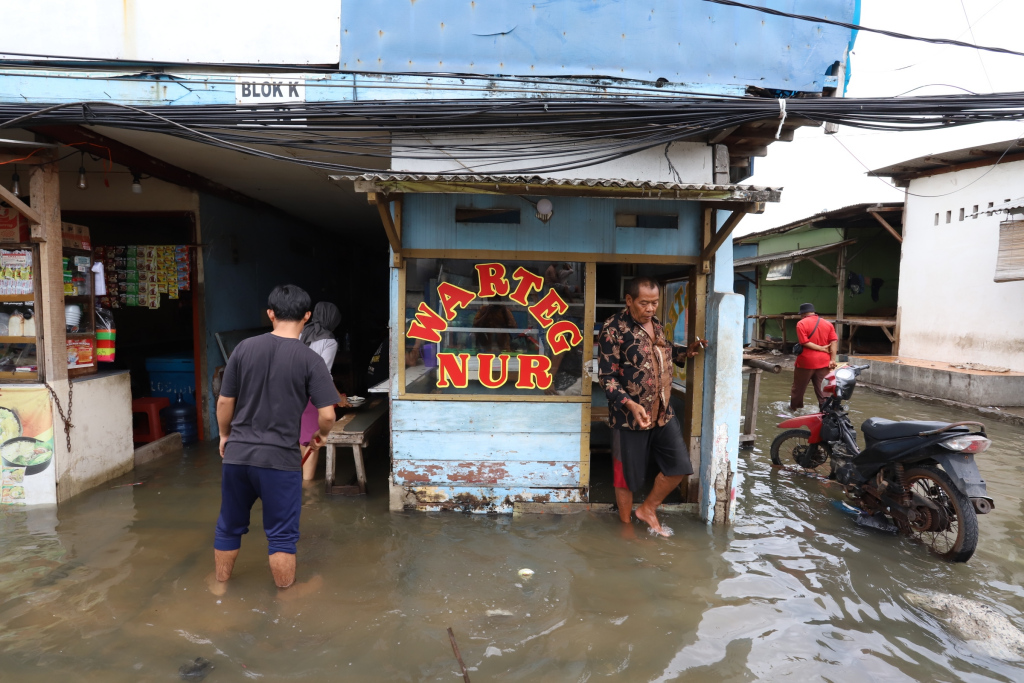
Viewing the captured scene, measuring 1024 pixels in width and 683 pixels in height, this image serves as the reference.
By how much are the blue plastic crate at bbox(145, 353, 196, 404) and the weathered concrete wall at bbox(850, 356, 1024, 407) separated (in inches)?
371

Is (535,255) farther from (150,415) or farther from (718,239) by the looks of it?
(150,415)

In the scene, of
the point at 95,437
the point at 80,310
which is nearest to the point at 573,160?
the point at 80,310

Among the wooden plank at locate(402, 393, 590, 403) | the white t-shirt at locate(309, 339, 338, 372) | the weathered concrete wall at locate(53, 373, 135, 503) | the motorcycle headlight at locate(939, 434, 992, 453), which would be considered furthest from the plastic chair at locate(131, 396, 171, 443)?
the motorcycle headlight at locate(939, 434, 992, 453)

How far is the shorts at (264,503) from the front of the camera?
3078 mm

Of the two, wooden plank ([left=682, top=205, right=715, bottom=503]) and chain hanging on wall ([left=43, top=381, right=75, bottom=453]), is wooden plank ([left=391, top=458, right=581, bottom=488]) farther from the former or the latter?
chain hanging on wall ([left=43, top=381, right=75, bottom=453])

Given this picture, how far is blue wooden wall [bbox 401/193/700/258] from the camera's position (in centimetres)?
447

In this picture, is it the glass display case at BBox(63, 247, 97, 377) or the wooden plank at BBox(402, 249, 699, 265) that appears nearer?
the wooden plank at BBox(402, 249, 699, 265)

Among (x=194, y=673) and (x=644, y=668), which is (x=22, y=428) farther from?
(x=644, y=668)

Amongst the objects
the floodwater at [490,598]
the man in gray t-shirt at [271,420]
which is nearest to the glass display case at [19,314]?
the floodwater at [490,598]

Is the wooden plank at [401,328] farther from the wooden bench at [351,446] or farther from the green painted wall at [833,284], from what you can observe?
the green painted wall at [833,284]

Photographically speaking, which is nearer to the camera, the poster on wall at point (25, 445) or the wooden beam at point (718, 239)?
the wooden beam at point (718, 239)

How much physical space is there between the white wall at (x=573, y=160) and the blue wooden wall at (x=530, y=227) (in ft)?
0.87

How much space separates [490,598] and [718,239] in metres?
3.19

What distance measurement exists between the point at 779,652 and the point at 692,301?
2.73m
